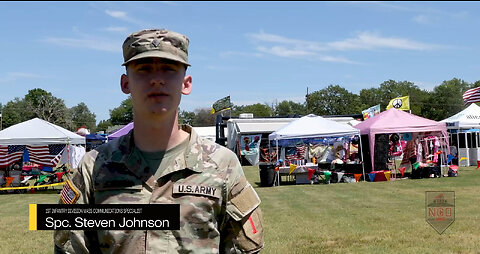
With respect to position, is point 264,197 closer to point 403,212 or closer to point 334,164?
point 403,212

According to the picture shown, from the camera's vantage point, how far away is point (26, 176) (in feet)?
68.7

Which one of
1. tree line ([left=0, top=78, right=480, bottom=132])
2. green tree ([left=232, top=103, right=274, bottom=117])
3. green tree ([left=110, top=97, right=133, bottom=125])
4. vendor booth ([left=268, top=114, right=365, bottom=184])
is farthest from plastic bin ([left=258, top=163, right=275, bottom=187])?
green tree ([left=110, top=97, right=133, bottom=125])

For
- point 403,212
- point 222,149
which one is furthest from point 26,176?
point 222,149

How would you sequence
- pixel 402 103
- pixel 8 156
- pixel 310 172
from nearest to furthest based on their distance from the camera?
pixel 8 156 < pixel 310 172 < pixel 402 103

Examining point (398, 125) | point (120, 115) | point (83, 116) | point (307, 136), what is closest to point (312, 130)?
point (307, 136)

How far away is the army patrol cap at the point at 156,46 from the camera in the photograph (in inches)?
81.0

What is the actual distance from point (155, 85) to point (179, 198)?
1.49 ft

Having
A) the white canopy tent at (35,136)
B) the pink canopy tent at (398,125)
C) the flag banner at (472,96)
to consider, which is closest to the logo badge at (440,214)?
the pink canopy tent at (398,125)

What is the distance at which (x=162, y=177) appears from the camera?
83.7 inches

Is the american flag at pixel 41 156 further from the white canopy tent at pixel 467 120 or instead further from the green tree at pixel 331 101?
the green tree at pixel 331 101

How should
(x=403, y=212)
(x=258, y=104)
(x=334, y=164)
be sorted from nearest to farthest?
1. (x=403, y=212)
2. (x=334, y=164)
3. (x=258, y=104)

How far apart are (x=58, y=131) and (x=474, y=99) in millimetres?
21137

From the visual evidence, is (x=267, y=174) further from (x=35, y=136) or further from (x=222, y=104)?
(x=222, y=104)

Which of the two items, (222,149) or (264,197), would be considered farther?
(264,197)
